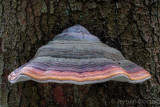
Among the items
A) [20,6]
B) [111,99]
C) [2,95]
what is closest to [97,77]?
[111,99]

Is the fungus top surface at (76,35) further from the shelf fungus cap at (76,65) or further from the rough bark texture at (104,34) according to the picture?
the rough bark texture at (104,34)

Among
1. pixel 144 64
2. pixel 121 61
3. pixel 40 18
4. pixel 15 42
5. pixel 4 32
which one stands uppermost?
pixel 40 18

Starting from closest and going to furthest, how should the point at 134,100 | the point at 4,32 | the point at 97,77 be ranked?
the point at 97,77 < the point at 134,100 < the point at 4,32

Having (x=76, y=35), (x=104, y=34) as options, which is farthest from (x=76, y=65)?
(x=104, y=34)

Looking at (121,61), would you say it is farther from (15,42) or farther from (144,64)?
Result: (15,42)

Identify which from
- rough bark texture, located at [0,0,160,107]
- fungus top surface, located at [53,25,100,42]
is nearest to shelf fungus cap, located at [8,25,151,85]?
fungus top surface, located at [53,25,100,42]

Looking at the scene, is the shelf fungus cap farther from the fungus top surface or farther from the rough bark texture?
the rough bark texture

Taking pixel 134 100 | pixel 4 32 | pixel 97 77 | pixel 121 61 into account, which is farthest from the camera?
pixel 4 32
